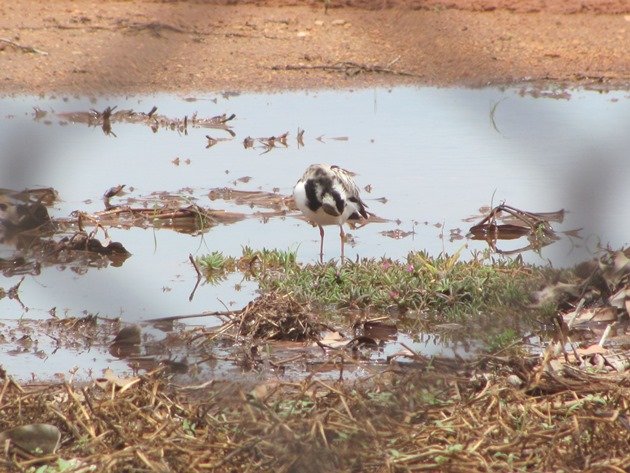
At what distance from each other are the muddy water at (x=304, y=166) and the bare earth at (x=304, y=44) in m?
0.05

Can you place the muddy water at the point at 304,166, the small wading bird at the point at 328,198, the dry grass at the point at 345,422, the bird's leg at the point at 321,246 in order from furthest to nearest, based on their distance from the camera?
1. the small wading bird at the point at 328,198
2. the bird's leg at the point at 321,246
3. the dry grass at the point at 345,422
4. the muddy water at the point at 304,166

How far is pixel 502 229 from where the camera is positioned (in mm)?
6312

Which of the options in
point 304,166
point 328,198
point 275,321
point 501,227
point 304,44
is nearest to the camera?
point 275,321

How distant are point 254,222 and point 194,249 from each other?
634 millimetres

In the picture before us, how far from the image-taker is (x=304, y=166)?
777 cm

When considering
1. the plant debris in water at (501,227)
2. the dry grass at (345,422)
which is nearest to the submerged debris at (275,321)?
the dry grass at (345,422)

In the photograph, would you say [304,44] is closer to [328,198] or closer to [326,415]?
[328,198]

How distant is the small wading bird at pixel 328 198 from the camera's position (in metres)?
6.25

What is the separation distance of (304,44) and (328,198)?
3.34ft

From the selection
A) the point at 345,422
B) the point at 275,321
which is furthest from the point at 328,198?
the point at 345,422

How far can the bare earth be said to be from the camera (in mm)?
975

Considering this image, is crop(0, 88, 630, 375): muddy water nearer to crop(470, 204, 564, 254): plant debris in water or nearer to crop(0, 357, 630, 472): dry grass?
crop(470, 204, 564, 254): plant debris in water

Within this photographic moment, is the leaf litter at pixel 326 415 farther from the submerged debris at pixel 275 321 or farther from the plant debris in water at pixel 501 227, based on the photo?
the plant debris in water at pixel 501 227

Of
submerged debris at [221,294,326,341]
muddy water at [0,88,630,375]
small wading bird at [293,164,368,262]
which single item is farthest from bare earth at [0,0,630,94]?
submerged debris at [221,294,326,341]
